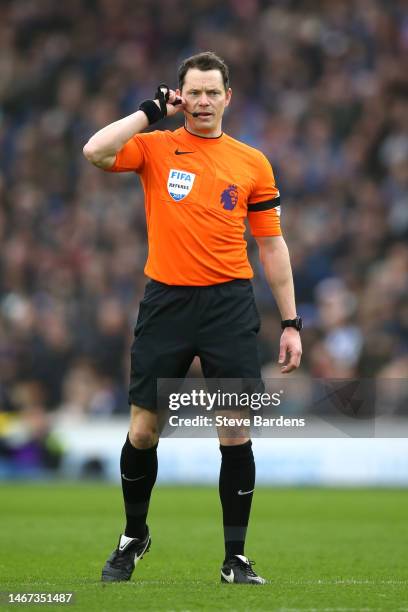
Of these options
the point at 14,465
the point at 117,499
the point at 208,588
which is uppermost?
the point at 208,588

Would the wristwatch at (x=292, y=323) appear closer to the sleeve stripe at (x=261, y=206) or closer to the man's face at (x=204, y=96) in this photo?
the sleeve stripe at (x=261, y=206)

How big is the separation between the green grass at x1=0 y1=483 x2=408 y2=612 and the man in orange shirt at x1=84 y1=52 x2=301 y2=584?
42 centimetres

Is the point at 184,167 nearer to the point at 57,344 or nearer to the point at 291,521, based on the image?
the point at 291,521

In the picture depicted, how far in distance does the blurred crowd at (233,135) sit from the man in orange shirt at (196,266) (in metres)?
7.20

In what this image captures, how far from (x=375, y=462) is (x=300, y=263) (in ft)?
8.59

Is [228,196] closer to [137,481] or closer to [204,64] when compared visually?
[204,64]

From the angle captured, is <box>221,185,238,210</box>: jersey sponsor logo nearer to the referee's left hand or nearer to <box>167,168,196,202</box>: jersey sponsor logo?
<box>167,168,196,202</box>: jersey sponsor logo

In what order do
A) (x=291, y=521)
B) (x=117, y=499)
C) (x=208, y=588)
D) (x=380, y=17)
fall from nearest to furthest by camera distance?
(x=208, y=588), (x=291, y=521), (x=117, y=499), (x=380, y=17)

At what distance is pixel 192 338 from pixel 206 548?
2666mm

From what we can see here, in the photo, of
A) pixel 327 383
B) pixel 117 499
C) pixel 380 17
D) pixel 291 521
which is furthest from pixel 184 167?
pixel 380 17

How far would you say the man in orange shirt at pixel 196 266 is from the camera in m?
5.91

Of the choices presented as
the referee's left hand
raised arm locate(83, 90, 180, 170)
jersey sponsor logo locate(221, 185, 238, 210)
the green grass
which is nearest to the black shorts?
the referee's left hand

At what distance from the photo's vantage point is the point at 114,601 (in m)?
5.22

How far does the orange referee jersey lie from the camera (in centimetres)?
593
